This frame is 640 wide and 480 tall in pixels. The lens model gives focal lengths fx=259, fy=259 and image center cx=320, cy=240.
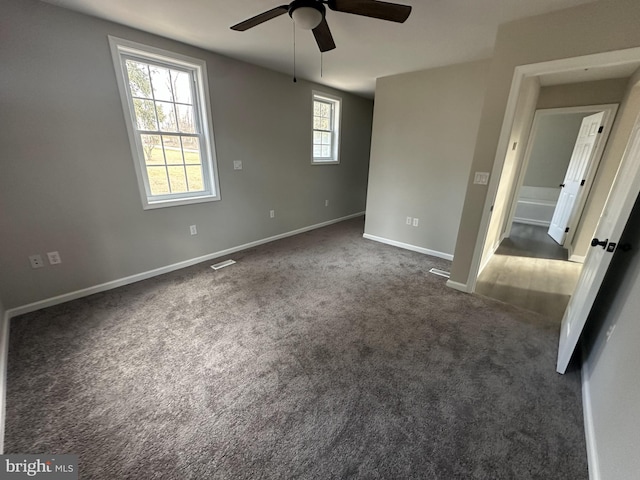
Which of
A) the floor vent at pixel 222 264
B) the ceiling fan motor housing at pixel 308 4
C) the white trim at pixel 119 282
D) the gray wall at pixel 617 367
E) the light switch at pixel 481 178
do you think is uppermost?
the ceiling fan motor housing at pixel 308 4

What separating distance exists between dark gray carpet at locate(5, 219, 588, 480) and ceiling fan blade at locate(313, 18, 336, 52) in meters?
2.23

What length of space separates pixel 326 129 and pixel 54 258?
14.1 ft

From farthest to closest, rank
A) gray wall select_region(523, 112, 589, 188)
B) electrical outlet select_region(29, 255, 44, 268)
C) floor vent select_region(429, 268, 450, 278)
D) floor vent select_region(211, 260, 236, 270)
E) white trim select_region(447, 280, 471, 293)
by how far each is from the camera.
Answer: gray wall select_region(523, 112, 589, 188), floor vent select_region(211, 260, 236, 270), floor vent select_region(429, 268, 450, 278), white trim select_region(447, 280, 471, 293), electrical outlet select_region(29, 255, 44, 268)

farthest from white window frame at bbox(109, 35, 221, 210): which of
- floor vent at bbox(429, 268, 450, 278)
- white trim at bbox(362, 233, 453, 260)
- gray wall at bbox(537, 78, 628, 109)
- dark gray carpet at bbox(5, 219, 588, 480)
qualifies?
gray wall at bbox(537, 78, 628, 109)

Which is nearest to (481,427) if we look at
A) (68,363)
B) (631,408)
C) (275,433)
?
(631,408)

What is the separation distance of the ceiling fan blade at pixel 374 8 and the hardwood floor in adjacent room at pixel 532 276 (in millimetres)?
2674

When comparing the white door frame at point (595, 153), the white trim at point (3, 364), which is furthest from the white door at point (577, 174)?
the white trim at point (3, 364)

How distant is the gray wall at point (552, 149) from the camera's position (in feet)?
17.9

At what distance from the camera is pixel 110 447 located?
4.26ft

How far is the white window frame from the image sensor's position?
2492 millimetres

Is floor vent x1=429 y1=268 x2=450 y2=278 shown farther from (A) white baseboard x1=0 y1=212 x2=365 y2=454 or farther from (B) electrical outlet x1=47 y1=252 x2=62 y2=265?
(B) electrical outlet x1=47 y1=252 x2=62 y2=265

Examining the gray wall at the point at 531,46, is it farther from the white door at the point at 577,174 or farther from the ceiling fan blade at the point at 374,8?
the white door at the point at 577,174

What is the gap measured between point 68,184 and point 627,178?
4302 mm

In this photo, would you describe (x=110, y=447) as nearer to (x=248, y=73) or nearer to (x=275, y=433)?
(x=275, y=433)
